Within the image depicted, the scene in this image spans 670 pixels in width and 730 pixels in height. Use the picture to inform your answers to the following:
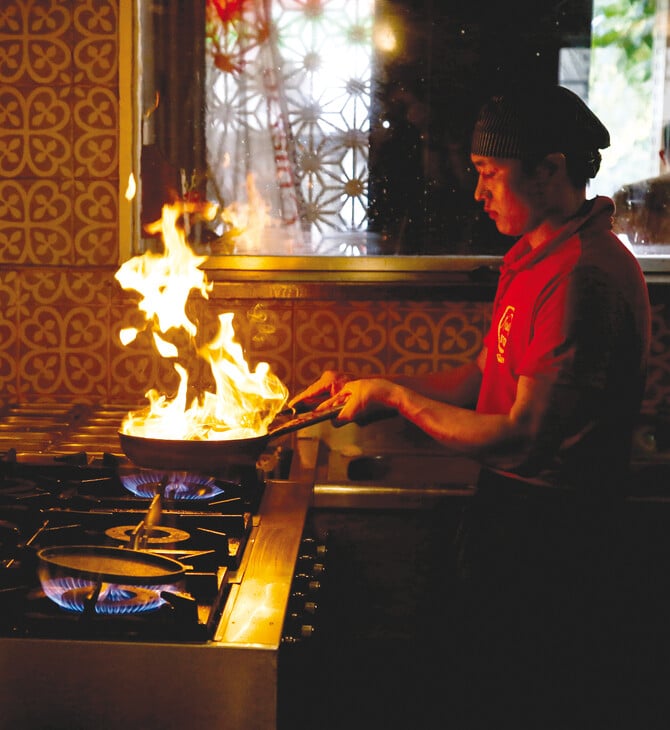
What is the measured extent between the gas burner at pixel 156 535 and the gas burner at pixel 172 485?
0.18 metres

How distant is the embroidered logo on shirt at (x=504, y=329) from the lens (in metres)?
1.67

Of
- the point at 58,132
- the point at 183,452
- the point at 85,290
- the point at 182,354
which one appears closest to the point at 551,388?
the point at 183,452

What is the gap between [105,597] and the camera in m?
1.23

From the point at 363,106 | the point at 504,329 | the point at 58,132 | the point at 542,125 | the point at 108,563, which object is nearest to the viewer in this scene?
the point at 108,563

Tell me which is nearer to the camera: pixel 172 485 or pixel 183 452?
pixel 183 452

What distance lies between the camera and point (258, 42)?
2672 mm

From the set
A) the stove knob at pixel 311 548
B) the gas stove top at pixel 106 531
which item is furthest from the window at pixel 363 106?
the stove knob at pixel 311 548

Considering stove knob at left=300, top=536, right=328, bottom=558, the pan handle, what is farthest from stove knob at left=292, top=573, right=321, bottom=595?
the pan handle

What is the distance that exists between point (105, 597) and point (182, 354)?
56.2 inches

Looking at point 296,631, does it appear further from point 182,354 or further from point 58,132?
point 58,132

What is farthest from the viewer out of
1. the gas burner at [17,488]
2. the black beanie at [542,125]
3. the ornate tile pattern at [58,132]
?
the ornate tile pattern at [58,132]

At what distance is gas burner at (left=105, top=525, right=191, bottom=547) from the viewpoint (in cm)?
146

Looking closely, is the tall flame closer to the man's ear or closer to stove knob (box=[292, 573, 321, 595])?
stove knob (box=[292, 573, 321, 595])

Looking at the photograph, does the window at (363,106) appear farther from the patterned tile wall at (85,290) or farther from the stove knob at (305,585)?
the stove knob at (305,585)
